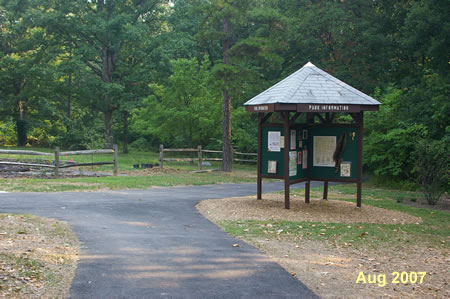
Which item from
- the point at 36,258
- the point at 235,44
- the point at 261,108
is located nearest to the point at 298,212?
the point at 261,108

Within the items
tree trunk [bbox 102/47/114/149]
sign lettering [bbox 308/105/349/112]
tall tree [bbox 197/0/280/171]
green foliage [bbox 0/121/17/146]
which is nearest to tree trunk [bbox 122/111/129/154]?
tree trunk [bbox 102/47/114/149]

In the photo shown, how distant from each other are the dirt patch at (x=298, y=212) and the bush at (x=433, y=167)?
2730mm

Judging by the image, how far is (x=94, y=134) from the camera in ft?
126

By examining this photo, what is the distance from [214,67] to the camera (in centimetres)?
2266

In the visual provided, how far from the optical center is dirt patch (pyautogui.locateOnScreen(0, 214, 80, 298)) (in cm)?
537

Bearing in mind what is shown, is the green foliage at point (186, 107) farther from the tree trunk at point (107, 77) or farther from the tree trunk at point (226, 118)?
the tree trunk at point (107, 77)

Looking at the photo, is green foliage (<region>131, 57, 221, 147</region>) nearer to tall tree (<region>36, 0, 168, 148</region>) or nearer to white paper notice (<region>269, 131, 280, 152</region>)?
tall tree (<region>36, 0, 168, 148</region>)

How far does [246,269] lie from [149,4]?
3716 centimetres

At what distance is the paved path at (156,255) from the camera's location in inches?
219

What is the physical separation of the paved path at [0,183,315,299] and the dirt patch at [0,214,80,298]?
199mm

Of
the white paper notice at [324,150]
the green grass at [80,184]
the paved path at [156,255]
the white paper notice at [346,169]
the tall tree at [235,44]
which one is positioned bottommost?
the paved path at [156,255]

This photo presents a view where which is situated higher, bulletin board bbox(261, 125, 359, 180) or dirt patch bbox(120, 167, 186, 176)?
bulletin board bbox(261, 125, 359, 180)

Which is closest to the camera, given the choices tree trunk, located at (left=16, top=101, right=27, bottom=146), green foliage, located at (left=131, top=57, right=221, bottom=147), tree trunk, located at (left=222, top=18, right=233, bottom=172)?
tree trunk, located at (left=222, top=18, right=233, bottom=172)
